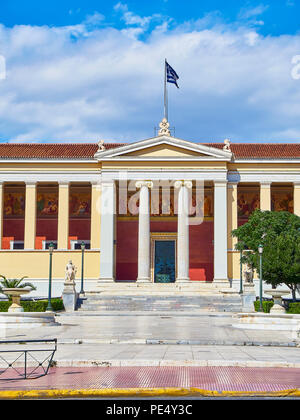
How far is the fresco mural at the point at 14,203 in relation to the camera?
1972 inches

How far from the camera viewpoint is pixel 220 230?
46.3 m

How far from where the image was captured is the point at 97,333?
2202 cm

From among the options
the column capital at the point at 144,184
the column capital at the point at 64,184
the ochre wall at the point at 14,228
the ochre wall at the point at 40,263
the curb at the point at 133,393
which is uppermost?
the column capital at the point at 64,184

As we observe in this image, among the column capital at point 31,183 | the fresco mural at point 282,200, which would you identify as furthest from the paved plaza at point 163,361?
the fresco mural at point 282,200

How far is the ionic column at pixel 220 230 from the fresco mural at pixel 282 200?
5.02 metres

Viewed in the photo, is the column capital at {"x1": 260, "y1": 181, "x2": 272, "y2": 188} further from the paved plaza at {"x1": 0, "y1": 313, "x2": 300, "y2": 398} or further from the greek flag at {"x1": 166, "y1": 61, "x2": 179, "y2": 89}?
the paved plaza at {"x1": 0, "y1": 313, "x2": 300, "y2": 398}

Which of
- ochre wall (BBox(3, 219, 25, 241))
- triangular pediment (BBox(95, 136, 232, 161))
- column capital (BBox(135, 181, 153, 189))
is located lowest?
ochre wall (BBox(3, 219, 25, 241))

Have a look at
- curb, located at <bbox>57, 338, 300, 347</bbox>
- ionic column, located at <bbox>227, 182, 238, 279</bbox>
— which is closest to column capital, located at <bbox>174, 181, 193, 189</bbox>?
ionic column, located at <bbox>227, 182, 238, 279</bbox>

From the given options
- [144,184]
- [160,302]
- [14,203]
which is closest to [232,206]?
[144,184]

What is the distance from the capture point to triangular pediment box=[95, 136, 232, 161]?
152 ft

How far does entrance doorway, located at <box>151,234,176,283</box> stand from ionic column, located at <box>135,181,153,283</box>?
399cm

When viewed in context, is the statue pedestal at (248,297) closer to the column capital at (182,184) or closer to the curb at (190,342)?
the column capital at (182,184)

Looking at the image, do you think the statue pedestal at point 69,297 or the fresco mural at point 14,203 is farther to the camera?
the fresco mural at point 14,203
